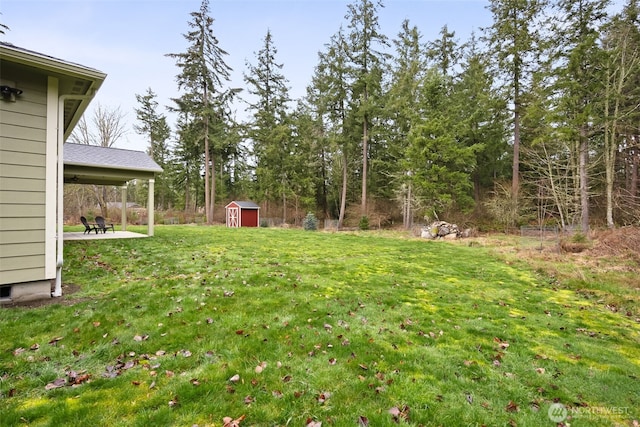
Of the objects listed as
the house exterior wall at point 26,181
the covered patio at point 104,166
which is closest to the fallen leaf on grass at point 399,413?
the house exterior wall at point 26,181

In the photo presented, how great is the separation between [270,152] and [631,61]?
21592 millimetres

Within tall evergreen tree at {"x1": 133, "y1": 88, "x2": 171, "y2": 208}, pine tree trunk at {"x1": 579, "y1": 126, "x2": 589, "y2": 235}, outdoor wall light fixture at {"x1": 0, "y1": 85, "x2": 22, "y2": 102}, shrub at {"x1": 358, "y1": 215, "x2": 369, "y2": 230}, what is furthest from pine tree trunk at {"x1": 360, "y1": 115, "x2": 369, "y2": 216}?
tall evergreen tree at {"x1": 133, "y1": 88, "x2": 171, "y2": 208}

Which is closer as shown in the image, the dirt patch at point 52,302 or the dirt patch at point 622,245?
the dirt patch at point 52,302

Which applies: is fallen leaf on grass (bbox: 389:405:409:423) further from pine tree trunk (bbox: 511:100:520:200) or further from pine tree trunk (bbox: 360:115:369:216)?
pine tree trunk (bbox: 511:100:520:200)

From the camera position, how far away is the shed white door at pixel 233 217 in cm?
2227

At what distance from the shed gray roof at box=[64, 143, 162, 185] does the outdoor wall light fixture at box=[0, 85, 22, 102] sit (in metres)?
6.20

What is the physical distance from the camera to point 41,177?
4.24m

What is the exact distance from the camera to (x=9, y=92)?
157 inches

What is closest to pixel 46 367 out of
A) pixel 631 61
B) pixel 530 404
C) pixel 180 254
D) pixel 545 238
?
pixel 530 404

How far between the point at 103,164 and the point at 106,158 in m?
0.83

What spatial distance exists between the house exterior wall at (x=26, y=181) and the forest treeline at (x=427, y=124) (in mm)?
15626

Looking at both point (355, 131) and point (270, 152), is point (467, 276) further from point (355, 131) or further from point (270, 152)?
point (270, 152)

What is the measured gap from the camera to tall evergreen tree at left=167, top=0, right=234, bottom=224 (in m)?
22.7

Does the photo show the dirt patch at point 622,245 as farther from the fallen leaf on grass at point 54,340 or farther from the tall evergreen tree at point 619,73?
the fallen leaf on grass at point 54,340
